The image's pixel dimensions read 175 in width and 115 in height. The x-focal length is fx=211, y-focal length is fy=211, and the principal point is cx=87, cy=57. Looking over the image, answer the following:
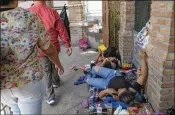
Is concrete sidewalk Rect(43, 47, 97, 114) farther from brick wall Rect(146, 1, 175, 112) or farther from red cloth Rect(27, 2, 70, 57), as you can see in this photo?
brick wall Rect(146, 1, 175, 112)

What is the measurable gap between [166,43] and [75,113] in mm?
1790

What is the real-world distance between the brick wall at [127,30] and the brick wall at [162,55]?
2019 mm

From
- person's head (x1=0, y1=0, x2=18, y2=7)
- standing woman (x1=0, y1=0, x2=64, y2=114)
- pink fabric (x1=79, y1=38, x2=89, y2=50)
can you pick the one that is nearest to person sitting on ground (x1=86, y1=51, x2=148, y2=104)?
standing woman (x1=0, y1=0, x2=64, y2=114)

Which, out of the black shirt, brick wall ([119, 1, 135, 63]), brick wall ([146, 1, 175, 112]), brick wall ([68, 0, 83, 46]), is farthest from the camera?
brick wall ([68, 0, 83, 46])

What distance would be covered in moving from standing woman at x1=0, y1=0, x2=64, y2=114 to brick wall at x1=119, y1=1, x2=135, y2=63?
334 centimetres

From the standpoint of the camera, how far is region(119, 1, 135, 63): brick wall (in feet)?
16.1

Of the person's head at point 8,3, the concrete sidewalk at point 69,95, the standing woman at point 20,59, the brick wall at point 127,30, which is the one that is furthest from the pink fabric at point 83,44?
the person's head at point 8,3

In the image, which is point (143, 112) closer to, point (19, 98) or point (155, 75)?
point (155, 75)

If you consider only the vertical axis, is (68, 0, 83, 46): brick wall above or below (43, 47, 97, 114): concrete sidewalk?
above

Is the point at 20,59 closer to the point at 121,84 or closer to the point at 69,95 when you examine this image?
the point at 121,84

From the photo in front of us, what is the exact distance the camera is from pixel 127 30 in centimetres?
507

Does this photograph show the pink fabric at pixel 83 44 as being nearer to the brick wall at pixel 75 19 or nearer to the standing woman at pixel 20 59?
the brick wall at pixel 75 19

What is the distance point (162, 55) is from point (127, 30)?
8.26ft

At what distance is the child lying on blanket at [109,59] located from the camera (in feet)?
15.4
